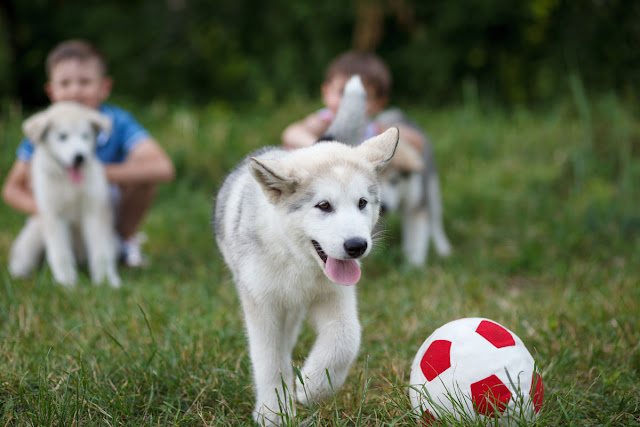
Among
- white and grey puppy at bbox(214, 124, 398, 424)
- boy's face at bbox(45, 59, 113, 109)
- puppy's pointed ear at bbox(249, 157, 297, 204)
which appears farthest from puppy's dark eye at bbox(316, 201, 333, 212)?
boy's face at bbox(45, 59, 113, 109)

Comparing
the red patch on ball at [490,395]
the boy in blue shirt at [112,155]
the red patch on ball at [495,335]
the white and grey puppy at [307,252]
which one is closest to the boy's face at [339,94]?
the boy in blue shirt at [112,155]

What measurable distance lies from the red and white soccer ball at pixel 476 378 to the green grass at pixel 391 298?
0.10 metres

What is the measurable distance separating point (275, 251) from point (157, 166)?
112 inches

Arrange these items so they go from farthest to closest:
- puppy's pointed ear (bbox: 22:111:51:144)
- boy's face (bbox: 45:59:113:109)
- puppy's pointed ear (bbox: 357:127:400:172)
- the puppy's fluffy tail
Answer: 1. boy's face (bbox: 45:59:113:109)
2. puppy's pointed ear (bbox: 22:111:51:144)
3. the puppy's fluffy tail
4. puppy's pointed ear (bbox: 357:127:400:172)

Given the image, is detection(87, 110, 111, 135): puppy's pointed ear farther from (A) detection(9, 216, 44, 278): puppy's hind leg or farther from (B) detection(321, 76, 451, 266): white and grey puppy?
(B) detection(321, 76, 451, 266): white and grey puppy

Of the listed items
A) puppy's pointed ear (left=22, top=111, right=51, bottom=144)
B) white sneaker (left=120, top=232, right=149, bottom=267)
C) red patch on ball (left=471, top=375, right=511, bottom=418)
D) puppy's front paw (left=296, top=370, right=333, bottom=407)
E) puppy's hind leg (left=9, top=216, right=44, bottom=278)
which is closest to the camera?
red patch on ball (left=471, top=375, right=511, bottom=418)

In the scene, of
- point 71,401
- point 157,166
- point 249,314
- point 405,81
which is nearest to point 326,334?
point 249,314

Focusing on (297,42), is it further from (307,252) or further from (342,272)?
(342,272)

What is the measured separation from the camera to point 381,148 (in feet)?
8.56

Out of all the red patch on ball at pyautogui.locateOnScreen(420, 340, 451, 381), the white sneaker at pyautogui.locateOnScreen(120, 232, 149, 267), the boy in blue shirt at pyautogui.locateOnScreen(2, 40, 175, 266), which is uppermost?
the boy in blue shirt at pyautogui.locateOnScreen(2, 40, 175, 266)

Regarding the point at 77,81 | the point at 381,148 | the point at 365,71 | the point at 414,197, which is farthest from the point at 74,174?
the point at 381,148

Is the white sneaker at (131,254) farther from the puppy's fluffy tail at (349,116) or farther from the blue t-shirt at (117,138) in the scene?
the puppy's fluffy tail at (349,116)

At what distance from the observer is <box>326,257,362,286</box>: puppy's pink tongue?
236 centimetres

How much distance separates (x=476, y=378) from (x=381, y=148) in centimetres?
96
